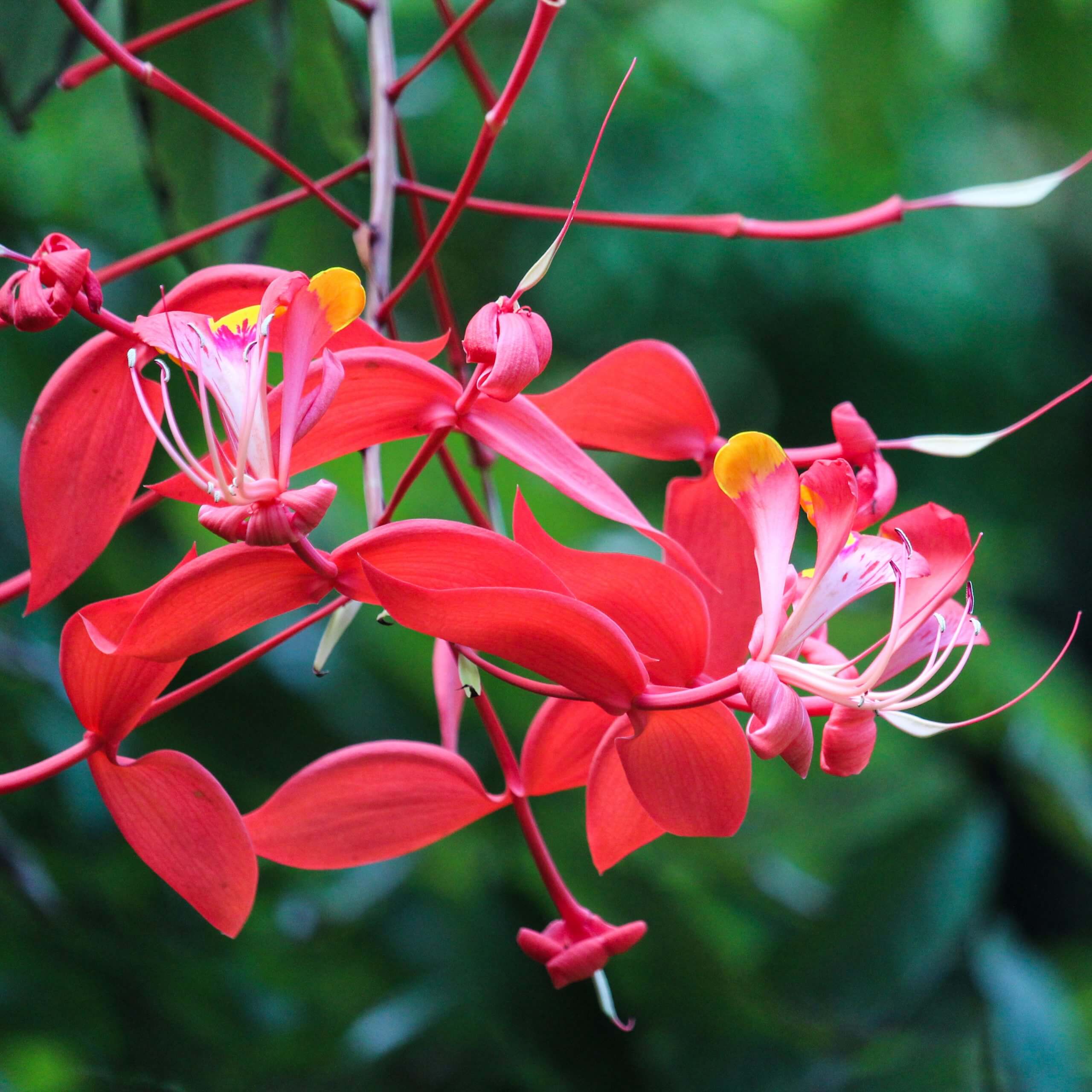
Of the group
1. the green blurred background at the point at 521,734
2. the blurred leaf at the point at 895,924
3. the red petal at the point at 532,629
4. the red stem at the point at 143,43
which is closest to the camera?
the red petal at the point at 532,629

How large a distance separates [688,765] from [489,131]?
16 cm

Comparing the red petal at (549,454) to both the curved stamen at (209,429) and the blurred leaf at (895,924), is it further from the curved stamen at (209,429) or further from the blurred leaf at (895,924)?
the blurred leaf at (895,924)

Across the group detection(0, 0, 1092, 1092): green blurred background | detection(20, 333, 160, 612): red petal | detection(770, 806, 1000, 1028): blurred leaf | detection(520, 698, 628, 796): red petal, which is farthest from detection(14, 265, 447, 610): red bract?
detection(770, 806, 1000, 1028): blurred leaf

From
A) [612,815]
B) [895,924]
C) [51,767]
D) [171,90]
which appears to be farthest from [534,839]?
[895,924]

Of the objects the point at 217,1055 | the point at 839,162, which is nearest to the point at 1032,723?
the point at 839,162

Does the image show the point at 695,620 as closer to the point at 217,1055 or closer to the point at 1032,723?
the point at 217,1055

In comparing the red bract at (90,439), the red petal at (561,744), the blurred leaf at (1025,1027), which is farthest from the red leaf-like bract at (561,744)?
the blurred leaf at (1025,1027)

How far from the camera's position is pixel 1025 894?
4.48ft

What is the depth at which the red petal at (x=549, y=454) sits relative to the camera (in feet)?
0.87

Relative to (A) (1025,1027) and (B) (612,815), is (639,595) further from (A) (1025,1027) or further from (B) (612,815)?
(A) (1025,1027)

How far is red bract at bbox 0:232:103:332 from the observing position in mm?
238

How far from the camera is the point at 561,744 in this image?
0.30 metres

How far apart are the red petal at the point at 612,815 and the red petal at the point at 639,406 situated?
93mm

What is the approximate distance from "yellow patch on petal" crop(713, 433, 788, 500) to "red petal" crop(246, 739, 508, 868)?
11 centimetres
